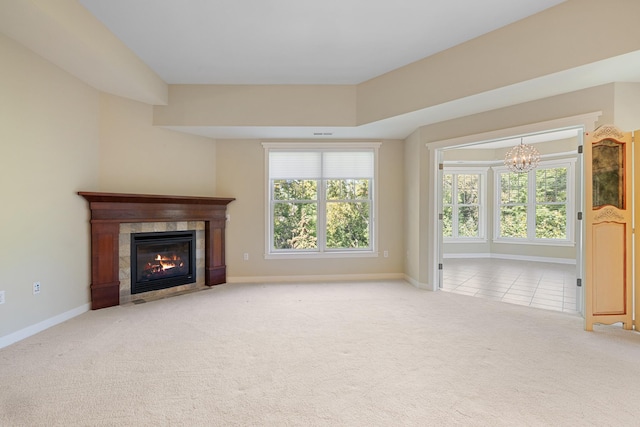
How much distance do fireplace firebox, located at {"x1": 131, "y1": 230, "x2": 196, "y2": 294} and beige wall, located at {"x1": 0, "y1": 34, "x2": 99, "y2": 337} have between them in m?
0.62

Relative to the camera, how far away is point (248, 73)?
4.07m

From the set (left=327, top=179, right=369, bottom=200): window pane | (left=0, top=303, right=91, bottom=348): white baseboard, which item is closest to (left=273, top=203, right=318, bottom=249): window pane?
(left=327, top=179, right=369, bottom=200): window pane

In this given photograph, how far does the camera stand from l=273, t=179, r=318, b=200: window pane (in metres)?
5.41

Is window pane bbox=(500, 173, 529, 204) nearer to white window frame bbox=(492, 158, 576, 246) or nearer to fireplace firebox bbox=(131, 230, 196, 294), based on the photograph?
white window frame bbox=(492, 158, 576, 246)

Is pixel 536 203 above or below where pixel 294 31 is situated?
below

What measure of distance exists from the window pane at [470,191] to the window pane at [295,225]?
4.61 m

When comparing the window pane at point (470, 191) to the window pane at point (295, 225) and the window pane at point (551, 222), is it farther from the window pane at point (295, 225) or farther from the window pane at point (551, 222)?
the window pane at point (295, 225)

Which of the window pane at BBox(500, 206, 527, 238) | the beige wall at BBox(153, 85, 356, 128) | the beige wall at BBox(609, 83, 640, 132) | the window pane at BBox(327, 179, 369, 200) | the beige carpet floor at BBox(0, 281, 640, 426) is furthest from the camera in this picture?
the window pane at BBox(500, 206, 527, 238)

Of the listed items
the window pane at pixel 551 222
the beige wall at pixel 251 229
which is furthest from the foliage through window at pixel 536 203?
the beige wall at pixel 251 229

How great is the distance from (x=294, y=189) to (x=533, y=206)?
607 cm

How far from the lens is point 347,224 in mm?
5500

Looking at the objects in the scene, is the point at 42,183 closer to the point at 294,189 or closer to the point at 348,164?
the point at 294,189

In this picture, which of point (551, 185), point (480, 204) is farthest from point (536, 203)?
point (480, 204)

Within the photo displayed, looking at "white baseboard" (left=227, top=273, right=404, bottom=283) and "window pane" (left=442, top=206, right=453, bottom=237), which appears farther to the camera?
"window pane" (left=442, top=206, right=453, bottom=237)
